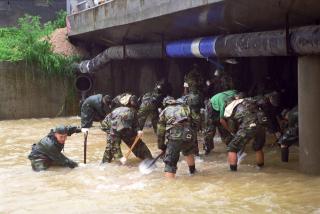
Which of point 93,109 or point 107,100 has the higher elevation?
point 107,100

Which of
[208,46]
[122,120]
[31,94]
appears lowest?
[122,120]

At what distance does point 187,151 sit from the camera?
900cm

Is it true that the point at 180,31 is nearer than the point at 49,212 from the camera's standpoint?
No

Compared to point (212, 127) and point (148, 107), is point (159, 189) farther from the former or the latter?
point (148, 107)

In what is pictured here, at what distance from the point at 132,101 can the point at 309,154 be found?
346 cm

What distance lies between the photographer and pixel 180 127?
8.84 m

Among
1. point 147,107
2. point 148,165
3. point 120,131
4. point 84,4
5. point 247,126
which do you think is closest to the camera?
point 247,126

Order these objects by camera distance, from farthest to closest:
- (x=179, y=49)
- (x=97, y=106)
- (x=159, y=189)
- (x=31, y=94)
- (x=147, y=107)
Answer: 1. (x=31, y=94)
2. (x=179, y=49)
3. (x=97, y=106)
4. (x=147, y=107)
5. (x=159, y=189)

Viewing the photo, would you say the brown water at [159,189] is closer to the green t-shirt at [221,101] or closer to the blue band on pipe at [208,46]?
the green t-shirt at [221,101]

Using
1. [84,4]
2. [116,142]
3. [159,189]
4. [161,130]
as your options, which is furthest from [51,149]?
[84,4]

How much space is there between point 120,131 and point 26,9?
1849 cm

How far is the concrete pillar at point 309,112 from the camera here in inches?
332

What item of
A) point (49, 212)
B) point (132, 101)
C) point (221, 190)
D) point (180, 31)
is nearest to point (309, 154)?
point (221, 190)

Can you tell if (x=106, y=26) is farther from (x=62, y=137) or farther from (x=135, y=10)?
(x=62, y=137)
